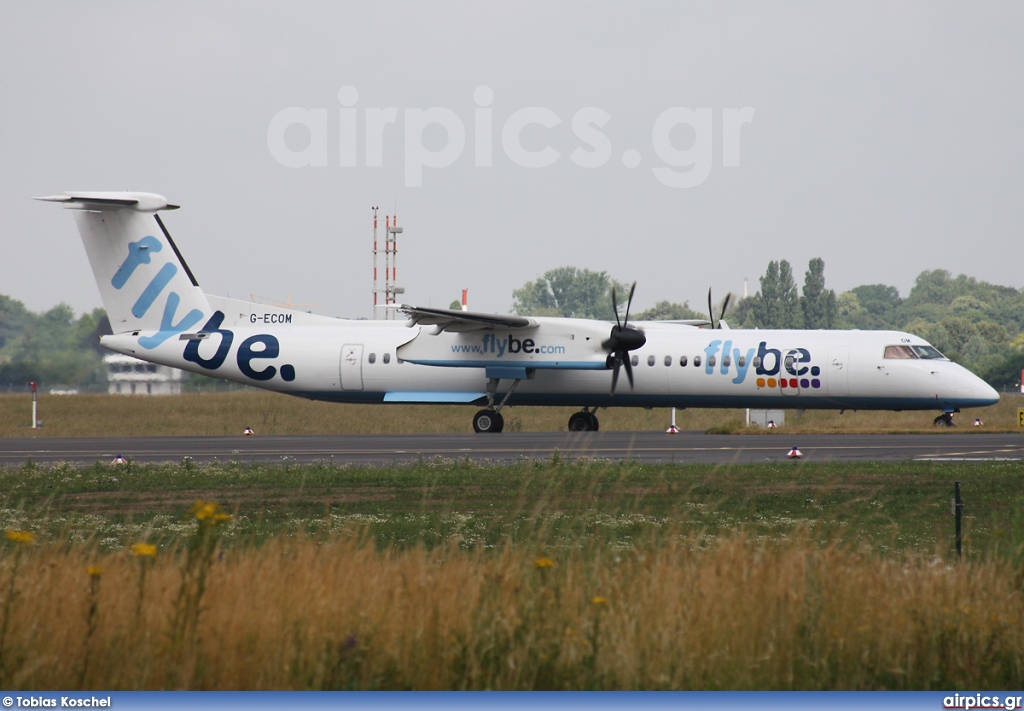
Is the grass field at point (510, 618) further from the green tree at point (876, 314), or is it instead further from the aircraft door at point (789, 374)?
Result: the green tree at point (876, 314)

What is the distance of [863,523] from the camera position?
12.5 m

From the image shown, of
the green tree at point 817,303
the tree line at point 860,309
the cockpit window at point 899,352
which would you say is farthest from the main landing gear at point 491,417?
the green tree at point 817,303

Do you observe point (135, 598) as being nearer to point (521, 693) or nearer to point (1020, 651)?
point (521, 693)

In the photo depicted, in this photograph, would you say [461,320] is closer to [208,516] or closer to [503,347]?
[503,347]

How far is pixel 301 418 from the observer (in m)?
41.6

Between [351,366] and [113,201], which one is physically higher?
[113,201]

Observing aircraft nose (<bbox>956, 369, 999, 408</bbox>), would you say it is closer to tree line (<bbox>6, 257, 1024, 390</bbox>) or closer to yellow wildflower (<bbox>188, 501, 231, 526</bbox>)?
tree line (<bbox>6, 257, 1024, 390</bbox>)

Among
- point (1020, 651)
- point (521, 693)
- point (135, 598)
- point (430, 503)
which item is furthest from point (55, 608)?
point (430, 503)

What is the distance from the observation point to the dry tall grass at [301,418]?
37.7 meters

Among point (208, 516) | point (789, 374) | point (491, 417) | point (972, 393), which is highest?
point (789, 374)

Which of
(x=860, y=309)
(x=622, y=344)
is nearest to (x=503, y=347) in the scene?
(x=622, y=344)

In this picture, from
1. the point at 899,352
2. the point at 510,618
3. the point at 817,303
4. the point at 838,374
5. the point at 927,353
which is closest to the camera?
the point at 510,618

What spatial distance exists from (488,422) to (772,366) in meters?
8.13

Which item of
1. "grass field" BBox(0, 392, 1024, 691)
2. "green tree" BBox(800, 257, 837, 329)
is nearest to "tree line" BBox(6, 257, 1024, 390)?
"green tree" BBox(800, 257, 837, 329)
